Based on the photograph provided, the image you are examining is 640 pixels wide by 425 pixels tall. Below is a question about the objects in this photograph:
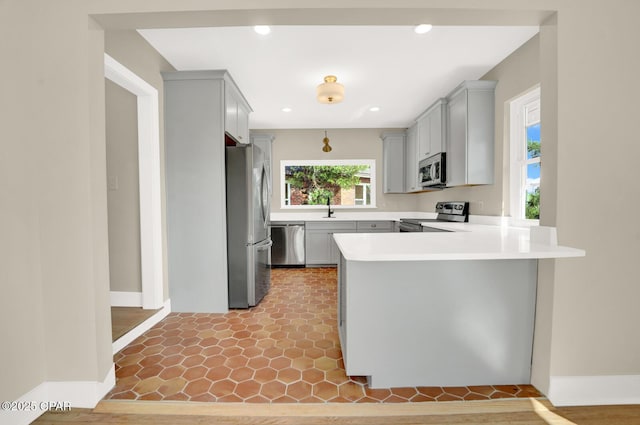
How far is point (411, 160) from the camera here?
15.4 ft

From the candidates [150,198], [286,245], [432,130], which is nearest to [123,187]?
[150,198]

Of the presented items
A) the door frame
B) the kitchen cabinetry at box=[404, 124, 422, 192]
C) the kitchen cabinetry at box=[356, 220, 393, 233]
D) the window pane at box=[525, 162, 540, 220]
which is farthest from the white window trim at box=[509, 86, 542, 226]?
the door frame

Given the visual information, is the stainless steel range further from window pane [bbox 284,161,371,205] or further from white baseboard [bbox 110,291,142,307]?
white baseboard [bbox 110,291,142,307]

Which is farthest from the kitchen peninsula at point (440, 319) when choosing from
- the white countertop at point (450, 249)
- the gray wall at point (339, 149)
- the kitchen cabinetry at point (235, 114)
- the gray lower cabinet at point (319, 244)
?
the gray wall at point (339, 149)

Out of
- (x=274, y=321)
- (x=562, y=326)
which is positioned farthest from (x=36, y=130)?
(x=562, y=326)

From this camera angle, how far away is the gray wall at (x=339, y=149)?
17.3ft

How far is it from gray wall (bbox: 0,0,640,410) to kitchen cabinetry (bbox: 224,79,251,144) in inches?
53.3

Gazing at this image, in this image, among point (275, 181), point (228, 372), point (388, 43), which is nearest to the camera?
point (228, 372)

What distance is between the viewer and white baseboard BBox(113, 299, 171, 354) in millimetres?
2100

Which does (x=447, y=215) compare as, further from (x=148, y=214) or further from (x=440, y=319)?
(x=148, y=214)

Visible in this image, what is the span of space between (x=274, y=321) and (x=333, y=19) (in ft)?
7.96

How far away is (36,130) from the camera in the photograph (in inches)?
57.6

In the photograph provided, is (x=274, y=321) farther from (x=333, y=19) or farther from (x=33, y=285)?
(x=333, y=19)

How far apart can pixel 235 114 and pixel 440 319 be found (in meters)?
2.90
